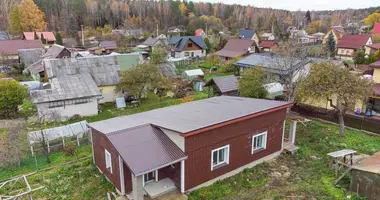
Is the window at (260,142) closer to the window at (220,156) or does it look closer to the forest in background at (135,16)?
the window at (220,156)

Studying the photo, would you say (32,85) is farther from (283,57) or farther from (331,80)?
(331,80)

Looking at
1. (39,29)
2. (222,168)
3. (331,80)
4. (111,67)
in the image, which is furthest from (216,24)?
(222,168)

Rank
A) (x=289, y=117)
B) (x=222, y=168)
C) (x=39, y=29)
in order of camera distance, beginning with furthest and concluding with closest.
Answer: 1. (x=39, y=29)
2. (x=289, y=117)
3. (x=222, y=168)

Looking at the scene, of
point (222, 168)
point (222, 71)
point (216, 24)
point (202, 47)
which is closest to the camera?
point (222, 168)

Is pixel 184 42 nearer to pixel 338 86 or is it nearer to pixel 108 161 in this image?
pixel 338 86

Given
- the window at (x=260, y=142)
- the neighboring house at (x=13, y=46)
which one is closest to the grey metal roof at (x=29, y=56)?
the neighboring house at (x=13, y=46)

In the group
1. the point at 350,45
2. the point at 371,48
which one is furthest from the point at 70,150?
the point at 350,45

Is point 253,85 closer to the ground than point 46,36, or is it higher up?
closer to the ground
